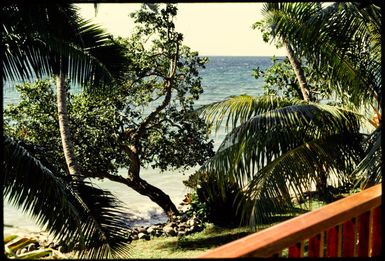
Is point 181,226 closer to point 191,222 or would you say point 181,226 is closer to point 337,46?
point 191,222

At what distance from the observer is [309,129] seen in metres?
4.82

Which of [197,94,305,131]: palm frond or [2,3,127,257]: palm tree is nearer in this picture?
[2,3,127,257]: palm tree

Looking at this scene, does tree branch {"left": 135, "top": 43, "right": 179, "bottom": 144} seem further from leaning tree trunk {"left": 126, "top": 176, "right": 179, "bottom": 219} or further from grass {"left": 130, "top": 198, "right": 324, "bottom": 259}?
grass {"left": 130, "top": 198, "right": 324, "bottom": 259}

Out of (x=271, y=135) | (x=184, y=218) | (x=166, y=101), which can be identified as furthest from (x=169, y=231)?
(x=271, y=135)

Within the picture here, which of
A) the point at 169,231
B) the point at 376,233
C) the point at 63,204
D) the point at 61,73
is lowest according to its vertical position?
the point at 169,231

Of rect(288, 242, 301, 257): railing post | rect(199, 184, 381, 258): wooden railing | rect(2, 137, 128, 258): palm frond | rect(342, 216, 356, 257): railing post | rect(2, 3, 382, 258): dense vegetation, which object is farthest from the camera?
rect(2, 3, 382, 258): dense vegetation

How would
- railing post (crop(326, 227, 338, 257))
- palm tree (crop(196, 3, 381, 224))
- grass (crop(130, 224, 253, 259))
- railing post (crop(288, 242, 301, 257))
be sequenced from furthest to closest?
grass (crop(130, 224, 253, 259)) → palm tree (crop(196, 3, 381, 224)) → railing post (crop(326, 227, 338, 257)) → railing post (crop(288, 242, 301, 257))

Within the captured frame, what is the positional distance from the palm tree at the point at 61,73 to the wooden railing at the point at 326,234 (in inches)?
86.1

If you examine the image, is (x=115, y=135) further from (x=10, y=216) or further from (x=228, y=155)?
(x=228, y=155)

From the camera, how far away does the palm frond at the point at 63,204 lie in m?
3.56

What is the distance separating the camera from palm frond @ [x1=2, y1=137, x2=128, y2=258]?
140 inches

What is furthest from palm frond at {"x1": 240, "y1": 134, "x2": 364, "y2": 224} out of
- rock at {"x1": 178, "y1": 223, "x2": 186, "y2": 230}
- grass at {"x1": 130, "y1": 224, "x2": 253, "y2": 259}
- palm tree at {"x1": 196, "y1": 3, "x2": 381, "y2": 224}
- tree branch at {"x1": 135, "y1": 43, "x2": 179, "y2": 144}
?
tree branch at {"x1": 135, "y1": 43, "x2": 179, "y2": 144}

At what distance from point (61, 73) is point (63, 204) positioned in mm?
1450

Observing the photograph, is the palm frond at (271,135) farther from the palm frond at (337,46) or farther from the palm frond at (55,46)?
the palm frond at (55,46)
